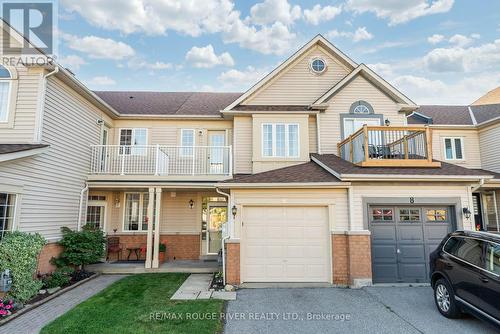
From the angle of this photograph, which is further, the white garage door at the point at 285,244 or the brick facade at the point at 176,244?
the brick facade at the point at 176,244

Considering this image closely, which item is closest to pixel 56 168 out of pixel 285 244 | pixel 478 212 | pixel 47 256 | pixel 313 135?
pixel 47 256

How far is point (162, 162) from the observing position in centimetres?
1048

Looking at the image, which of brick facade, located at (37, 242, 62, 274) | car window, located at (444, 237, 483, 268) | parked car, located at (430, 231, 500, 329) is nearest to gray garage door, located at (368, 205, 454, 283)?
parked car, located at (430, 231, 500, 329)

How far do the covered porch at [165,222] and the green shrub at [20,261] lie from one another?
4436mm

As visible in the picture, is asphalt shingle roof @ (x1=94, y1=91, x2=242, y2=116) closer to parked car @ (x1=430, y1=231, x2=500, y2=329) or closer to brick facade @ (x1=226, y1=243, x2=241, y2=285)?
brick facade @ (x1=226, y1=243, x2=241, y2=285)

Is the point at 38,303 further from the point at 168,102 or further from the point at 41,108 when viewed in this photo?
the point at 168,102

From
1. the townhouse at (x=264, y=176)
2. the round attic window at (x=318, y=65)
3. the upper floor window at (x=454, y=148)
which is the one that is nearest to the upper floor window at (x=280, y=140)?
A: the townhouse at (x=264, y=176)

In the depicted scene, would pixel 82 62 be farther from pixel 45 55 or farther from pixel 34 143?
pixel 34 143

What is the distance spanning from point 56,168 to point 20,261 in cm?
329

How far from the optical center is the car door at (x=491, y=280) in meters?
4.13

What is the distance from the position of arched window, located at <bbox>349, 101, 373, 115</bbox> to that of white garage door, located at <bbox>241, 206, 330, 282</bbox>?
5.08 metres

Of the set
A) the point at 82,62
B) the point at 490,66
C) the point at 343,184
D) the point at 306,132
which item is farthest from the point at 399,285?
the point at 82,62

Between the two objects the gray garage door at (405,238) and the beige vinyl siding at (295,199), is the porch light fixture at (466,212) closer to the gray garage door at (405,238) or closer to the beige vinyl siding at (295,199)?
the gray garage door at (405,238)

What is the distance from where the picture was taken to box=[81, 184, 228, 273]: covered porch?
441 inches
